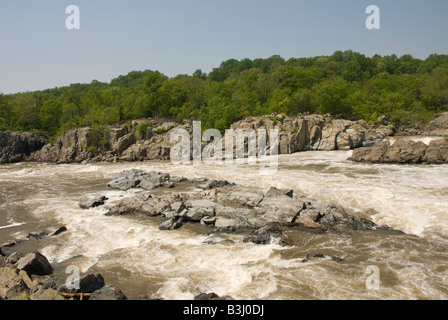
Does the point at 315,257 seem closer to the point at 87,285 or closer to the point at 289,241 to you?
the point at 289,241

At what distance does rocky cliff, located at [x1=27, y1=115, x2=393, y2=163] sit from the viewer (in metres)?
47.9

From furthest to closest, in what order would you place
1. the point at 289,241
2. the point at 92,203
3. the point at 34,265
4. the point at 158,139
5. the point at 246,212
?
the point at 158,139 → the point at 92,203 → the point at 246,212 → the point at 289,241 → the point at 34,265

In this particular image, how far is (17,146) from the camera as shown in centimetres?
5553

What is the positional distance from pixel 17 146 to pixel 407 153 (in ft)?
205

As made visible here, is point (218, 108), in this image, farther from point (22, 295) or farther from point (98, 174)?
point (22, 295)

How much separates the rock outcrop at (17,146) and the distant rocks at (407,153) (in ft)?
182

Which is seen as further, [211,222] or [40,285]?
[211,222]

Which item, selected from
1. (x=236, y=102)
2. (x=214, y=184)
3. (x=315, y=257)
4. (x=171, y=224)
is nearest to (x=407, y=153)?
(x=214, y=184)

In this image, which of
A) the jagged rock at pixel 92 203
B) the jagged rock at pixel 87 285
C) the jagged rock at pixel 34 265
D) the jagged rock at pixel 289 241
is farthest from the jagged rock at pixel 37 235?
the jagged rock at pixel 289 241

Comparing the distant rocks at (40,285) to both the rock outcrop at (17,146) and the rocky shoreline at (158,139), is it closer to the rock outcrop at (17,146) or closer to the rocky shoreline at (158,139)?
the rocky shoreline at (158,139)

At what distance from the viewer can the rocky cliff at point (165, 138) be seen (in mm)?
Result: 47906

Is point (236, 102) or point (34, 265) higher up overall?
point (236, 102)

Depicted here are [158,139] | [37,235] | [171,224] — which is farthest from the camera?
[158,139]

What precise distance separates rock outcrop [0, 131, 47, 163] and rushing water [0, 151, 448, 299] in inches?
1131
